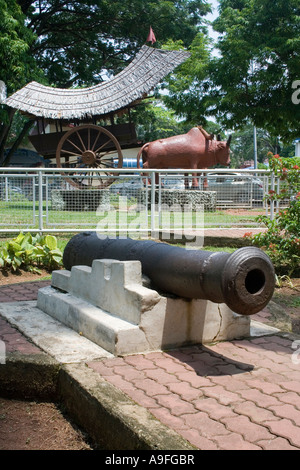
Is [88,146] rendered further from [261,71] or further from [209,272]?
[209,272]

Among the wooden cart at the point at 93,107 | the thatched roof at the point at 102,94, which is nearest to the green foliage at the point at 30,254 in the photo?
the wooden cart at the point at 93,107

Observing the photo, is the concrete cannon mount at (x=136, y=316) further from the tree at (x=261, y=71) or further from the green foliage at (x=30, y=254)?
the tree at (x=261, y=71)

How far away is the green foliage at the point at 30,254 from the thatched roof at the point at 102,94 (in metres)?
8.81

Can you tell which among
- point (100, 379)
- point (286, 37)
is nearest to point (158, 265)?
point (100, 379)

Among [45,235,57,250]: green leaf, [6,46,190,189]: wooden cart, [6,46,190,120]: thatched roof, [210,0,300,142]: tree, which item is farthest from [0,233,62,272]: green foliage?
[6,46,190,120]: thatched roof

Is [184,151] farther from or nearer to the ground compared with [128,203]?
farther from the ground

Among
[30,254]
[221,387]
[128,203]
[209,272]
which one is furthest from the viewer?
[128,203]

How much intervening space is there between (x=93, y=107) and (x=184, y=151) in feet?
10.6

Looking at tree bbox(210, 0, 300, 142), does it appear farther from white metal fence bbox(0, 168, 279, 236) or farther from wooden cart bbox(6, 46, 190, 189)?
wooden cart bbox(6, 46, 190, 189)

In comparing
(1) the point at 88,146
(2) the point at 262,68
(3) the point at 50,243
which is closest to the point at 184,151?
(1) the point at 88,146

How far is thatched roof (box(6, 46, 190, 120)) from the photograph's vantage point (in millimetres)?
15812

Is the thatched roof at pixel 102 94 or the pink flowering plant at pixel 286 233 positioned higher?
the thatched roof at pixel 102 94

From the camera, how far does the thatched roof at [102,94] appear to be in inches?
623

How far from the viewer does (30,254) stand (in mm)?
7586
